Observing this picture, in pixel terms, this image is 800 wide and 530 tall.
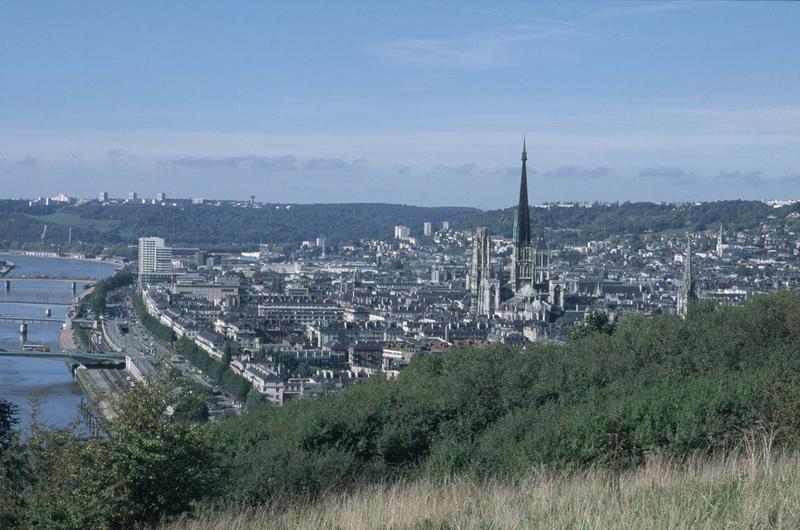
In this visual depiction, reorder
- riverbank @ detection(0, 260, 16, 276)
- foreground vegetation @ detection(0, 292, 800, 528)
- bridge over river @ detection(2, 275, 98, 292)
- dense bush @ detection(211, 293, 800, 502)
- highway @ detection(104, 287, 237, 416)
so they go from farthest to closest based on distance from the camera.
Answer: riverbank @ detection(0, 260, 16, 276), bridge over river @ detection(2, 275, 98, 292), highway @ detection(104, 287, 237, 416), dense bush @ detection(211, 293, 800, 502), foreground vegetation @ detection(0, 292, 800, 528)

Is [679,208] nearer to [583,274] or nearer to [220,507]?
[583,274]

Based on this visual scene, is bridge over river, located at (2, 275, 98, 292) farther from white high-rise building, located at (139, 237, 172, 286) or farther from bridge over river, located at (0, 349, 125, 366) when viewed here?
bridge over river, located at (0, 349, 125, 366)

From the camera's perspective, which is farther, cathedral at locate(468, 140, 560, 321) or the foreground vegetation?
cathedral at locate(468, 140, 560, 321)

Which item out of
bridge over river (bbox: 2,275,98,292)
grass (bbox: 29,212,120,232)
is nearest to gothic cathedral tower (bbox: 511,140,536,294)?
bridge over river (bbox: 2,275,98,292)

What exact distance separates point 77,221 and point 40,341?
7412cm

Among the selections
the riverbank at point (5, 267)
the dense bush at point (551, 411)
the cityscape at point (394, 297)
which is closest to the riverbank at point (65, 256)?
the cityscape at point (394, 297)

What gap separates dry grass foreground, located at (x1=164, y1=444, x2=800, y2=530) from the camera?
12.1 feet

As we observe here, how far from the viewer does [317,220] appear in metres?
116

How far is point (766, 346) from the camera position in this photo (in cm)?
996

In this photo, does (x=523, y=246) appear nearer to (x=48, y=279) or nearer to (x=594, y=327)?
(x=594, y=327)

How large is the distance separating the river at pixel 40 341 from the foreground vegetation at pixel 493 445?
753mm

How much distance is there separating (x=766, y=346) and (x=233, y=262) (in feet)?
213

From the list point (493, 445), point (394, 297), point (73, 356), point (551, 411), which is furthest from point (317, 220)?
point (493, 445)

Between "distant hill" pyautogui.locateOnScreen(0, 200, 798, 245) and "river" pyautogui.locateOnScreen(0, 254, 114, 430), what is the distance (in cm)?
2049
